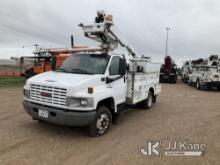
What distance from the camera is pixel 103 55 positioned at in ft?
18.8

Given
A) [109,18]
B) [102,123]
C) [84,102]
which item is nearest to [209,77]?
[109,18]

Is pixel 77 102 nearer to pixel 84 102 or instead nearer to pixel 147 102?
pixel 84 102

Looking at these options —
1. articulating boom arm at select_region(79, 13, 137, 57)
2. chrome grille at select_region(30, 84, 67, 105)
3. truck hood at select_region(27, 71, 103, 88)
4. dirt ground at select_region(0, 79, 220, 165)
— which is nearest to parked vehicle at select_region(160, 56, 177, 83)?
dirt ground at select_region(0, 79, 220, 165)

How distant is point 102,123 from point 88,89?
1.08 metres

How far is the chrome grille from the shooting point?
4.59 metres

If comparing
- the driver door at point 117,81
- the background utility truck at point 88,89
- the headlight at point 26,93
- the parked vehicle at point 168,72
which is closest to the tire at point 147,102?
the background utility truck at point 88,89

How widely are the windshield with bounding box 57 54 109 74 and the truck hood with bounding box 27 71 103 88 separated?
1.07ft

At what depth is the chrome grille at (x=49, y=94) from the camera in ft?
15.0

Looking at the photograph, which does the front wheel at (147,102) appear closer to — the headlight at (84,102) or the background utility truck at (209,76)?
the headlight at (84,102)

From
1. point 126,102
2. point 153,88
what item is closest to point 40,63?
point 153,88

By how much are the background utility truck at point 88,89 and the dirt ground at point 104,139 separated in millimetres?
451

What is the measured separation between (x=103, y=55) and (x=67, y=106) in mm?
1910

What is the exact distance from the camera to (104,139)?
4.99m

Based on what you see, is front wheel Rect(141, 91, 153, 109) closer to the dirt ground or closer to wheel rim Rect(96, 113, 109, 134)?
the dirt ground
